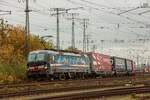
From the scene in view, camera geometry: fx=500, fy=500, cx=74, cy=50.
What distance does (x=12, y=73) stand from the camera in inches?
2028

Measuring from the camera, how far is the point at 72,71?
5184 cm

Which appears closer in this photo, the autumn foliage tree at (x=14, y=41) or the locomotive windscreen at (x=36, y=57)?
the locomotive windscreen at (x=36, y=57)

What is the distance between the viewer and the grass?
49188mm

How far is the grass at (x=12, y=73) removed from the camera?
49188 millimetres

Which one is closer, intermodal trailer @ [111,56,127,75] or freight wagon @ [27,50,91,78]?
freight wagon @ [27,50,91,78]

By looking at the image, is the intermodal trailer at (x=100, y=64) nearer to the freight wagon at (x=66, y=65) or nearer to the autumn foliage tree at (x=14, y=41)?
the freight wagon at (x=66, y=65)

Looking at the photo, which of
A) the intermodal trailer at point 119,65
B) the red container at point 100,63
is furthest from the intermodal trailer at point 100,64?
the intermodal trailer at point 119,65

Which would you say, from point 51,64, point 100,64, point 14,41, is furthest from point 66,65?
point 14,41

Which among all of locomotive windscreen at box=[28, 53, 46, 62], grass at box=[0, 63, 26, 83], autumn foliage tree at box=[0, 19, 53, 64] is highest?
autumn foliage tree at box=[0, 19, 53, 64]

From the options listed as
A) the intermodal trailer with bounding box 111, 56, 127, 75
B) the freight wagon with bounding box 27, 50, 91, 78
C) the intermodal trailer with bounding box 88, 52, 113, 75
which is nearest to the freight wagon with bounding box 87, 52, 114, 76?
the intermodal trailer with bounding box 88, 52, 113, 75

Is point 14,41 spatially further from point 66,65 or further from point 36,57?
point 36,57

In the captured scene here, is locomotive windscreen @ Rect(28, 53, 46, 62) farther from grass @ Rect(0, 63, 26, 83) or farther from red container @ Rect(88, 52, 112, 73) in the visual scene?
red container @ Rect(88, 52, 112, 73)

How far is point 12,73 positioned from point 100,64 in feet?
45.8

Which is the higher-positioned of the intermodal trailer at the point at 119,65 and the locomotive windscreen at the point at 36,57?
the locomotive windscreen at the point at 36,57
